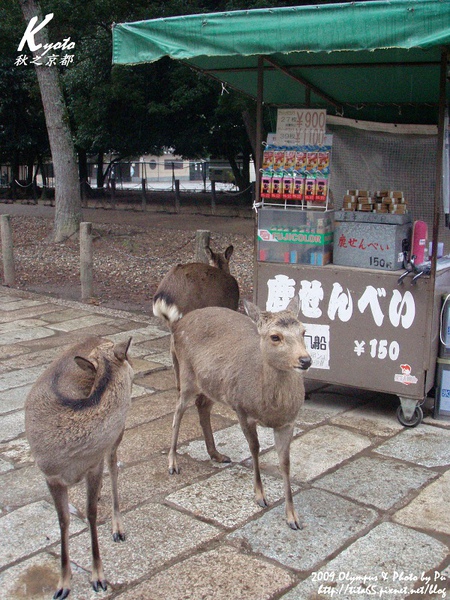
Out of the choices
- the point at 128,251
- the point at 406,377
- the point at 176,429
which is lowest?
the point at 176,429

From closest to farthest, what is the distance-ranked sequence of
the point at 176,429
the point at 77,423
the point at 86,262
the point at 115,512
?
the point at 77,423
the point at 115,512
the point at 176,429
the point at 86,262

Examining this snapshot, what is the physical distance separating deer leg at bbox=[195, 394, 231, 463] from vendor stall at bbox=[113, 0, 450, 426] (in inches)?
47.4

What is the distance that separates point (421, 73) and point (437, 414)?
2.95m

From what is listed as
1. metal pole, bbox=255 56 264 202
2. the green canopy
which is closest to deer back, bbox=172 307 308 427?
metal pole, bbox=255 56 264 202

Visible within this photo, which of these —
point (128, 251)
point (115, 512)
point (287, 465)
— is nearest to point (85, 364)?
point (115, 512)

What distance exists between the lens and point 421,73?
583 centimetres

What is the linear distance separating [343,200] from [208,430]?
2.66m

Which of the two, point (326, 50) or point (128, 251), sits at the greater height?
point (326, 50)

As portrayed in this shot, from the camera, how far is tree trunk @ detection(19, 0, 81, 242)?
13.8m

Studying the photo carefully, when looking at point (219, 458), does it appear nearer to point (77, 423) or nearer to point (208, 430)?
point (208, 430)

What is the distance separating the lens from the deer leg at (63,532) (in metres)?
2.91

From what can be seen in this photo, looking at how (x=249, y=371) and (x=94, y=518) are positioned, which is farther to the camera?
(x=249, y=371)

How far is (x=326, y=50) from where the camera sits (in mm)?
4359

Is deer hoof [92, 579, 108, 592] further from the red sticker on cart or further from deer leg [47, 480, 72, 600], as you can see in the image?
the red sticker on cart
